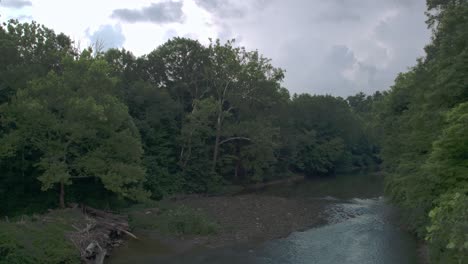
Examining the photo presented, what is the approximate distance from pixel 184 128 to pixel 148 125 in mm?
4618

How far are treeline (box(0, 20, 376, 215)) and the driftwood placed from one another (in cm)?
216

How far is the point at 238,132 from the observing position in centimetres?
5775

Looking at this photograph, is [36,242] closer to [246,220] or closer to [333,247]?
[246,220]

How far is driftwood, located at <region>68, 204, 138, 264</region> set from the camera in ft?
79.1

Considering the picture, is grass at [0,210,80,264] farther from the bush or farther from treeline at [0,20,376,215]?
the bush

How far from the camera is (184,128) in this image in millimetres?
51625

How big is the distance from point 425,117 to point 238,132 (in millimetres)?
33929

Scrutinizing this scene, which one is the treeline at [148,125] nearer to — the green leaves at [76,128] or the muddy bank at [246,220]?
the green leaves at [76,128]

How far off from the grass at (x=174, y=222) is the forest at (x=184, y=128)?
2.22m

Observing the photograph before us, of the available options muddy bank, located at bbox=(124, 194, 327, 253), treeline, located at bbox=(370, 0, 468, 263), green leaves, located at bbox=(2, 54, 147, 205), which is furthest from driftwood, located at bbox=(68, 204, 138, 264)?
treeline, located at bbox=(370, 0, 468, 263)

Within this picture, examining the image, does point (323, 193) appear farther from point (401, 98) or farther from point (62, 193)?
point (62, 193)

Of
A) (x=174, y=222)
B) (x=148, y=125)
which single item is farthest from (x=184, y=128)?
(x=174, y=222)

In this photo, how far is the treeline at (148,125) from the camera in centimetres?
2923

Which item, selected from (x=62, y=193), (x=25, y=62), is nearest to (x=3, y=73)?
(x=25, y=62)
